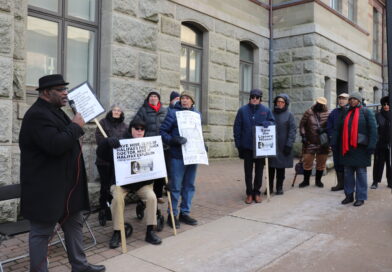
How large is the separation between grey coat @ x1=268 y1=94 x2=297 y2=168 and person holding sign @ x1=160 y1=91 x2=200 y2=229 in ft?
7.41

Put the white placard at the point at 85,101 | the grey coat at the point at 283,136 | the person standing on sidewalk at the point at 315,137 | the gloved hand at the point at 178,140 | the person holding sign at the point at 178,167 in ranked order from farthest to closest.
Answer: the person standing on sidewalk at the point at 315,137 < the grey coat at the point at 283,136 < the person holding sign at the point at 178,167 < the gloved hand at the point at 178,140 < the white placard at the point at 85,101

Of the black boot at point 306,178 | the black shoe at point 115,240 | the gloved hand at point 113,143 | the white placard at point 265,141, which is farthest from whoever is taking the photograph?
the black boot at point 306,178

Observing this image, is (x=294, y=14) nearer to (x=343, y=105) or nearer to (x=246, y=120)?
(x=343, y=105)

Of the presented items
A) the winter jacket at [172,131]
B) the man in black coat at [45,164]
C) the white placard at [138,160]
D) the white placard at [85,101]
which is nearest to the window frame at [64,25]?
the winter jacket at [172,131]

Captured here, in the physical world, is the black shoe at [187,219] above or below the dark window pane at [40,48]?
below

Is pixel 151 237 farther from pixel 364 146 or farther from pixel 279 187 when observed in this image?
pixel 364 146

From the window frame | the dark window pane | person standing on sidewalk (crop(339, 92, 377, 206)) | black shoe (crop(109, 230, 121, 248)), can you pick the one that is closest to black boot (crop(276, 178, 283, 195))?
person standing on sidewalk (crop(339, 92, 377, 206))

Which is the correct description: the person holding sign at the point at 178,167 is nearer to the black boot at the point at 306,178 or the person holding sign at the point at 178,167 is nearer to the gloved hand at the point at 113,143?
the gloved hand at the point at 113,143

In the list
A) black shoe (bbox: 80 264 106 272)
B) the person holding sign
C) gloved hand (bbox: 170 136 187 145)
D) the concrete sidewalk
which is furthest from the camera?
the person holding sign

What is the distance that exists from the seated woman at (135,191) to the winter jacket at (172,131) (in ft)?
1.65

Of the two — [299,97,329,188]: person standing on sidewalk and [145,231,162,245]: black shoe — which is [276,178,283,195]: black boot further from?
[145,231,162,245]: black shoe

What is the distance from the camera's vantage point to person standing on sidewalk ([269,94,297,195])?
282 inches

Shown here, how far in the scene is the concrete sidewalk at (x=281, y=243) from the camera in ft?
13.2

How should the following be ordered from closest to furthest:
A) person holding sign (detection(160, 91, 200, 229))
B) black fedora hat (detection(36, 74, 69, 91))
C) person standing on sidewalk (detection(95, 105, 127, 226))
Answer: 1. black fedora hat (detection(36, 74, 69, 91))
2. person holding sign (detection(160, 91, 200, 229))
3. person standing on sidewalk (detection(95, 105, 127, 226))
